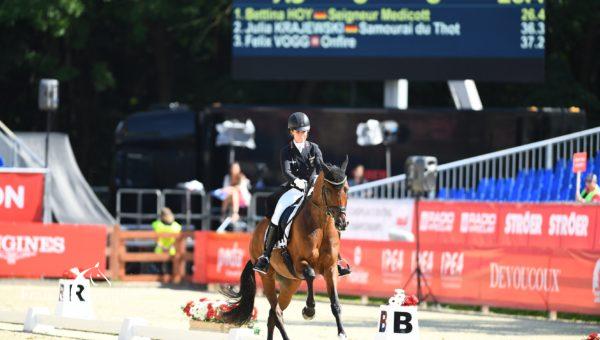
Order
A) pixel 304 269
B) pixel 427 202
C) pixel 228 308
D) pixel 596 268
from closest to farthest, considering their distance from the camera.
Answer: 1. pixel 304 269
2. pixel 228 308
3. pixel 596 268
4. pixel 427 202

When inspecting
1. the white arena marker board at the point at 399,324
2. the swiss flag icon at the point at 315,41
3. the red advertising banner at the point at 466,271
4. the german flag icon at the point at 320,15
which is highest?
the german flag icon at the point at 320,15

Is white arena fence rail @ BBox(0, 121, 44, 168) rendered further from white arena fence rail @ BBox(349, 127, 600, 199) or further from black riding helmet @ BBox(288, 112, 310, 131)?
black riding helmet @ BBox(288, 112, 310, 131)

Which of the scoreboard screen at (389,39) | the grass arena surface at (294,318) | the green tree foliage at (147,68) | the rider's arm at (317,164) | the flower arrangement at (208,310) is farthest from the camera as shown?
the green tree foliage at (147,68)

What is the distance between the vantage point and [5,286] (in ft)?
79.3

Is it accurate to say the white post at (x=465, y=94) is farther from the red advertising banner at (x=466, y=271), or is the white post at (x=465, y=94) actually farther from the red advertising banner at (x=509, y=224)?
the red advertising banner at (x=466, y=271)

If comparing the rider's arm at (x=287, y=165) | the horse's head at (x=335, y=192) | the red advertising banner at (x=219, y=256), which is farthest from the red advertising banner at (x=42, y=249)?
the horse's head at (x=335, y=192)

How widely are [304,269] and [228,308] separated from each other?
181cm

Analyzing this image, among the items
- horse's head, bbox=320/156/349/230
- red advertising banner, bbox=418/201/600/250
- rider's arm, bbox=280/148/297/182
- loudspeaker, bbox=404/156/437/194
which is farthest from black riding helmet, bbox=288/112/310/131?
loudspeaker, bbox=404/156/437/194

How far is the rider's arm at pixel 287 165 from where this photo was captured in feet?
48.6

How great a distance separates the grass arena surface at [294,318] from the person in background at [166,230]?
53.7 inches

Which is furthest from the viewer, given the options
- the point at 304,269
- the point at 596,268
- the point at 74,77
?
the point at 74,77

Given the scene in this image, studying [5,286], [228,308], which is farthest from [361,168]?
[228,308]

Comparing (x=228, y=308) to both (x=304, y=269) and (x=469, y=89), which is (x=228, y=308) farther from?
(x=469, y=89)

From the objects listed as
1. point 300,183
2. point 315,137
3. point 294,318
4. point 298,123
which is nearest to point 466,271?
point 294,318
